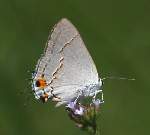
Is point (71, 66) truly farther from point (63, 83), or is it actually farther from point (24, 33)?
point (24, 33)

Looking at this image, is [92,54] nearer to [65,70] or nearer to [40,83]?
[65,70]

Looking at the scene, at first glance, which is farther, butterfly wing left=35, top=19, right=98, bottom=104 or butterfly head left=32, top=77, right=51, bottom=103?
butterfly wing left=35, top=19, right=98, bottom=104

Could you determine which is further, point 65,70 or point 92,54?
point 92,54

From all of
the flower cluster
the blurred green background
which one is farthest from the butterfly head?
the blurred green background

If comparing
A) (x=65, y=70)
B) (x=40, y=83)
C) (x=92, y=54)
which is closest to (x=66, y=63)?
(x=65, y=70)

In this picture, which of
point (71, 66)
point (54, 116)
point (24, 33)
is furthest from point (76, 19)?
point (71, 66)

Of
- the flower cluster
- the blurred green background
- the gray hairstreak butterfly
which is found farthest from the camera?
the blurred green background

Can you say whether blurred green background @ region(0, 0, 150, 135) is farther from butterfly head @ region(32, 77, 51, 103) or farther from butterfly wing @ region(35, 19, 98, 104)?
butterfly head @ region(32, 77, 51, 103)
